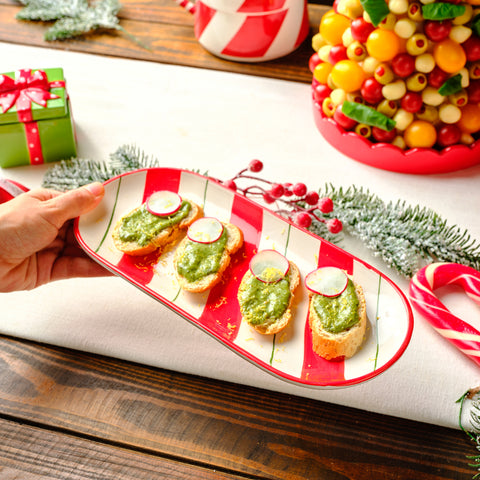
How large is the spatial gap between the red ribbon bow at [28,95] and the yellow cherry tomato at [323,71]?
0.66m

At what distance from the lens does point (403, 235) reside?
1.21 m

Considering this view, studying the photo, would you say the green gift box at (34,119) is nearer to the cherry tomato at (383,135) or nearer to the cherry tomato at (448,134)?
the cherry tomato at (383,135)

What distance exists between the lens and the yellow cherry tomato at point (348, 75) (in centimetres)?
130

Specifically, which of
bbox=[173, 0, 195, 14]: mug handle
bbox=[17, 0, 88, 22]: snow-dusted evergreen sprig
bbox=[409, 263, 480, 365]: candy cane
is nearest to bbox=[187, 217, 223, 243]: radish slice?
bbox=[409, 263, 480, 365]: candy cane

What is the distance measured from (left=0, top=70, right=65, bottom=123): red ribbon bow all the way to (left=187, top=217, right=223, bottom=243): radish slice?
1.70 ft

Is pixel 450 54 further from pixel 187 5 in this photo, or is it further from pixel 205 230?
pixel 187 5

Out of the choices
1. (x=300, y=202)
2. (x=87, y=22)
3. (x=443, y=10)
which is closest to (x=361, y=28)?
(x=443, y=10)

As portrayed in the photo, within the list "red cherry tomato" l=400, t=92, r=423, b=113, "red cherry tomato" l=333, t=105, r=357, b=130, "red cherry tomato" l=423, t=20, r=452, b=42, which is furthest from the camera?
"red cherry tomato" l=333, t=105, r=357, b=130

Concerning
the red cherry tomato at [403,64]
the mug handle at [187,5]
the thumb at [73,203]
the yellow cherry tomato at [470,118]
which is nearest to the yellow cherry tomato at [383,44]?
the red cherry tomato at [403,64]

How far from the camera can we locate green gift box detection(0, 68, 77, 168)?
4.33 ft

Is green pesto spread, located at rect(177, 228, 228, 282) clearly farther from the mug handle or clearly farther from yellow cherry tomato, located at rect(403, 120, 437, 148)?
the mug handle

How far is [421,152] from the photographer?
4.48 ft

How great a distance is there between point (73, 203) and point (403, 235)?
705 millimetres

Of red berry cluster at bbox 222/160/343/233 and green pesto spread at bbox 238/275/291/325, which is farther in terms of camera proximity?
red berry cluster at bbox 222/160/343/233
